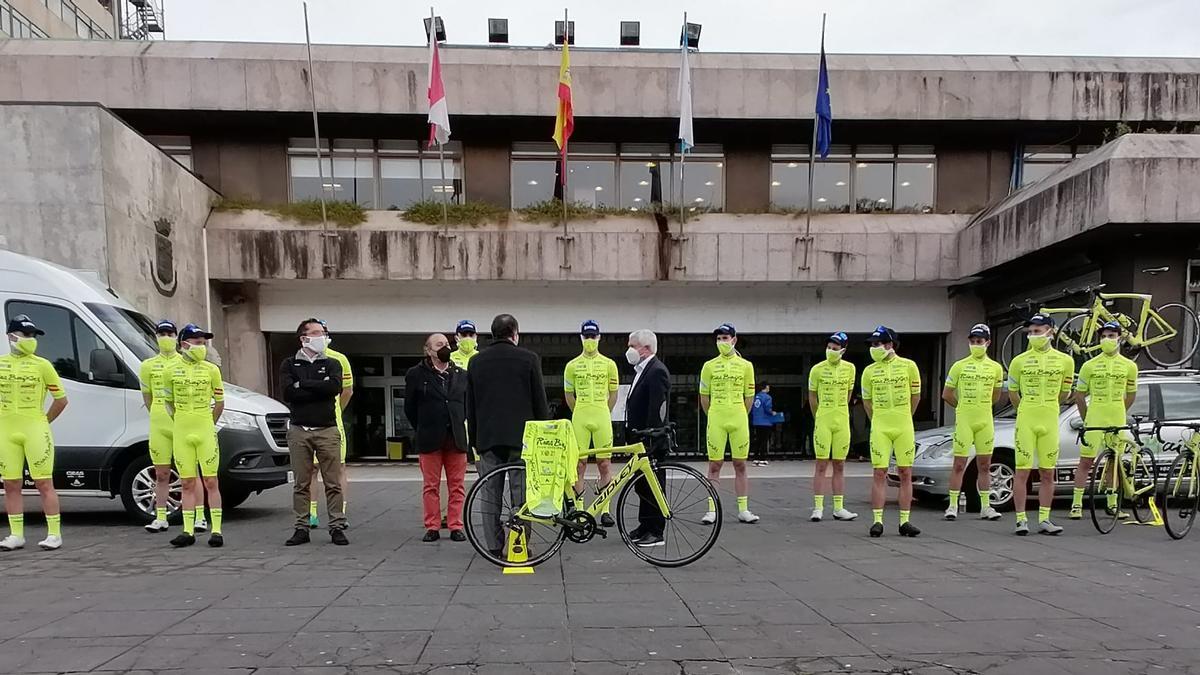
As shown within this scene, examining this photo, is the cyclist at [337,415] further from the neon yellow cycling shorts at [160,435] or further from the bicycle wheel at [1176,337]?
the bicycle wheel at [1176,337]

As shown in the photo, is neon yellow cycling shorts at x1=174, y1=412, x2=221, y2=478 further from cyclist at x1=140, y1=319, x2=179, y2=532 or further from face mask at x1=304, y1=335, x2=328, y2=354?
face mask at x1=304, y1=335, x2=328, y2=354

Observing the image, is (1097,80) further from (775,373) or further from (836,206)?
(775,373)

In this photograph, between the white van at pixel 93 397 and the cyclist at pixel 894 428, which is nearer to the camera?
the cyclist at pixel 894 428

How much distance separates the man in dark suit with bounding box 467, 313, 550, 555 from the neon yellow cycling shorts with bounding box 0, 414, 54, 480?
409 centimetres

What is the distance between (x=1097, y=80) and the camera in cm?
1374

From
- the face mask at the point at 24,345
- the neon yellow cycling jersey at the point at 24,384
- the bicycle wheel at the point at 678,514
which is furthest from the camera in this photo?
the face mask at the point at 24,345

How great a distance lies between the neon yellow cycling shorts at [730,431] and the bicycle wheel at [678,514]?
66.7 inches

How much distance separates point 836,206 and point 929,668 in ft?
43.5

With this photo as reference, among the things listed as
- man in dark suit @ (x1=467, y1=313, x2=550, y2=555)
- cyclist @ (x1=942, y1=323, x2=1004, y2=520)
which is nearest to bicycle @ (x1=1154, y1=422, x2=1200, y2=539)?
cyclist @ (x1=942, y1=323, x2=1004, y2=520)

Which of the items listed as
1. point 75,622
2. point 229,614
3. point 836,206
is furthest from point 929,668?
point 836,206

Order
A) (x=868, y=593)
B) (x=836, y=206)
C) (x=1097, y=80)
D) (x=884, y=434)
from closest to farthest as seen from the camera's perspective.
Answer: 1. (x=868, y=593)
2. (x=884, y=434)
3. (x=1097, y=80)
4. (x=836, y=206)

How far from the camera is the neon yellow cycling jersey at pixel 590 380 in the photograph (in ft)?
22.3

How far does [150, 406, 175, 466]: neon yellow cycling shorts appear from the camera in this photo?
19.2 ft

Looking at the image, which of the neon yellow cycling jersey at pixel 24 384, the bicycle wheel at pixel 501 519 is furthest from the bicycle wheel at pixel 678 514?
the neon yellow cycling jersey at pixel 24 384
